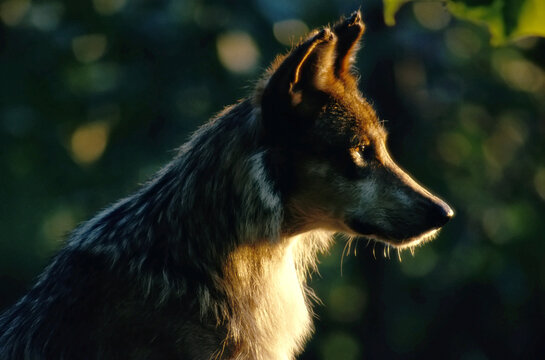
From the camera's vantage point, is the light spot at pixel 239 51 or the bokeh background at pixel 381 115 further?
the bokeh background at pixel 381 115

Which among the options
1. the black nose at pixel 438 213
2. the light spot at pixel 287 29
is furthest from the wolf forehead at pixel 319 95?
the light spot at pixel 287 29

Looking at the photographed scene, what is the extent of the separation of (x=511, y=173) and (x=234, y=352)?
365 inches

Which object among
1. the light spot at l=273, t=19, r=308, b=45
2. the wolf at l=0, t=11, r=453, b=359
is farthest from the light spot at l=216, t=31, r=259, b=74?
the wolf at l=0, t=11, r=453, b=359

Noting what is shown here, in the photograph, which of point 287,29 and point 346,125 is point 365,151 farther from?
point 287,29

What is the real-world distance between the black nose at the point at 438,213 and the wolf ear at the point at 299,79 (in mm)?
727

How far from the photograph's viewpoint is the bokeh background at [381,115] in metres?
10.9

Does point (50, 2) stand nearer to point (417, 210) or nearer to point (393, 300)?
point (393, 300)

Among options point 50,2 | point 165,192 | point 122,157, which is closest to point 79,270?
point 165,192

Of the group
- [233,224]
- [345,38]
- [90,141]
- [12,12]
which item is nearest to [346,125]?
[345,38]

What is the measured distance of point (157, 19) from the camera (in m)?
11.2

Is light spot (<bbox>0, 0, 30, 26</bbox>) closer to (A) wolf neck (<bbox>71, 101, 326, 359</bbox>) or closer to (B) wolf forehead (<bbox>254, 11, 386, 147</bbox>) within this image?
(A) wolf neck (<bbox>71, 101, 326, 359</bbox>)

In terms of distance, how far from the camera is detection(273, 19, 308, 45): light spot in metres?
10.5

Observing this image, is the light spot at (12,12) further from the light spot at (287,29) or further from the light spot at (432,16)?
the light spot at (432,16)

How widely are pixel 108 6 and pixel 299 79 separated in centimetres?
808
